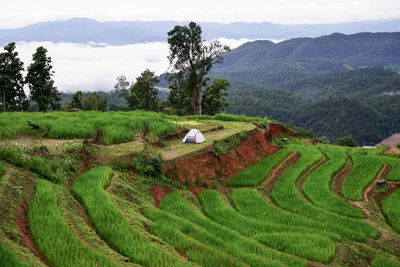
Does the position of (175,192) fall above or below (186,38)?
below

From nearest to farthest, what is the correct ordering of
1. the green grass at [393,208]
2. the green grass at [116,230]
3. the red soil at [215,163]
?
the green grass at [116,230], the green grass at [393,208], the red soil at [215,163]

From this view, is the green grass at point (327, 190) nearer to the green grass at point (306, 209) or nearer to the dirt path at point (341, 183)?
the dirt path at point (341, 183)

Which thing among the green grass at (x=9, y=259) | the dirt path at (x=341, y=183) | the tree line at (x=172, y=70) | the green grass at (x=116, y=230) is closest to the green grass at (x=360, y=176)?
the dirt path at (x=341, y=183)

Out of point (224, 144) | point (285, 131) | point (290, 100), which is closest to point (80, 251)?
point (224, 144)

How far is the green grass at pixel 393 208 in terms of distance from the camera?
10.6m

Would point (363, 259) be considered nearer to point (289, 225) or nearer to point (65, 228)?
point (289, 225)

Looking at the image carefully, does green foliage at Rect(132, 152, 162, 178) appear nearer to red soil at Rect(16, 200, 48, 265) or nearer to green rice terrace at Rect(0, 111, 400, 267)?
green rice terrace at Rect(0, 111, 400, 267)

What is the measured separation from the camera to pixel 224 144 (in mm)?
16156

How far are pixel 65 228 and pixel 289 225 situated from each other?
631 cm

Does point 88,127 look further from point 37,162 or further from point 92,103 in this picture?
point 92,103

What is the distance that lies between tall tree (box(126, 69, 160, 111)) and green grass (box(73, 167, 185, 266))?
39423 millimetres

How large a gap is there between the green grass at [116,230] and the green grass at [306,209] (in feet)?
19.1

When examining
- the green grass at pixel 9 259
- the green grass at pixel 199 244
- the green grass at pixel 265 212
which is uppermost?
the green grass at pixel 9 259

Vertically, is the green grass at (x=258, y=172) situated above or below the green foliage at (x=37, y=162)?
below
